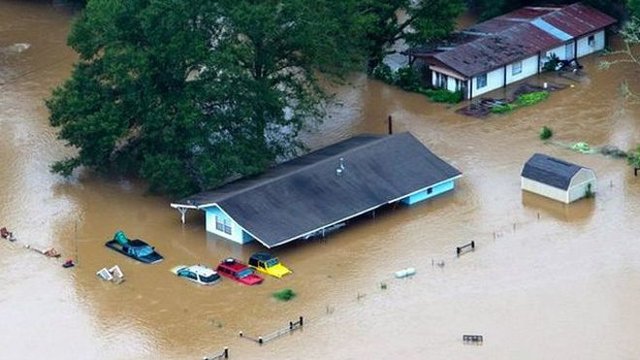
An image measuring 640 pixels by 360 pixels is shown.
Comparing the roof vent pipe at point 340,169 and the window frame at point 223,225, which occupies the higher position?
the roof vent pipe at point 340,169

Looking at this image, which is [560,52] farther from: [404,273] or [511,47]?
[404,273]

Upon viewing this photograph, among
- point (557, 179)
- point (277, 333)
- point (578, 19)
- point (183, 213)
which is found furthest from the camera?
point (578, 19)

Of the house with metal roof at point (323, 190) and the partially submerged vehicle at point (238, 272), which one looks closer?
the partially submerged vehicle at point (238, 272)

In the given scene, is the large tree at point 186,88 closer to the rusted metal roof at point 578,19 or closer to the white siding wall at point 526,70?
the white siding wall at point 526,70

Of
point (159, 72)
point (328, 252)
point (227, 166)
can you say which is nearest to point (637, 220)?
point (328, 252)

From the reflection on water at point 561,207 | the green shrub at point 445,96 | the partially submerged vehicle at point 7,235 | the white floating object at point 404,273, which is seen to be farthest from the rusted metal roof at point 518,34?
the partially submerged vehicle at point 7,235

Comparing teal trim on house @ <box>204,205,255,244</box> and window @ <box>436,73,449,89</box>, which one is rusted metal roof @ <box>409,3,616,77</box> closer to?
window @ <box>436,73,449,89</box>

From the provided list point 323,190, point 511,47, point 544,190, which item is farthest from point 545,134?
point 323,190
